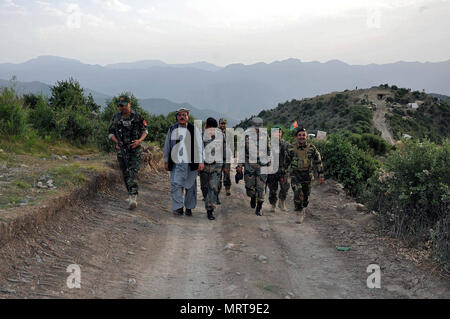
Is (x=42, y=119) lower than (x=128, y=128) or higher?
higher

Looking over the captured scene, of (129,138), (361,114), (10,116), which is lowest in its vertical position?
(129,138)

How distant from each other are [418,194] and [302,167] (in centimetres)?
228

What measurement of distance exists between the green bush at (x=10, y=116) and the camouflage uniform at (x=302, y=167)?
762 cm

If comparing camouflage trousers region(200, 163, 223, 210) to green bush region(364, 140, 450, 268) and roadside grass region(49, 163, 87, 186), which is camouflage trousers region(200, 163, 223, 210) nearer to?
roadside grass region(49, 163, 87, 186)

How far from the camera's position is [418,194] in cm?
604

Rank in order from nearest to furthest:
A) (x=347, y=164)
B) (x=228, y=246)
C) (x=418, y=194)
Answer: (x=228, y=246), (x=418, y=194), (x=347, y=164)

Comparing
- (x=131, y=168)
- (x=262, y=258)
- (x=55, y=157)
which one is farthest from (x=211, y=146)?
(x=55, y=157)

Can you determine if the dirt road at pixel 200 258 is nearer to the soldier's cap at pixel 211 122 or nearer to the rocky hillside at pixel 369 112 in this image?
the soldier's cap at pixel 211 122

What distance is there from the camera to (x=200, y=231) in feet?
22.4

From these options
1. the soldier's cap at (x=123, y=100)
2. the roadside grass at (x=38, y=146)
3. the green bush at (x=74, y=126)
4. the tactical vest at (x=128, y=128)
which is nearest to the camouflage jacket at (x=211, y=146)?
the tactical vest at (x=128, y=128)

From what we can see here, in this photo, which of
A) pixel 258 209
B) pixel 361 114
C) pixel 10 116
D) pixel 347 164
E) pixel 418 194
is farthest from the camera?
pixel 361 114

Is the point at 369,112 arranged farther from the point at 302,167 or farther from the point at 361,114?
the point at 302,167

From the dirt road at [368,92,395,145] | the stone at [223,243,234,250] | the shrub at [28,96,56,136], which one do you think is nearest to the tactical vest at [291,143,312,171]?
the stone at [223,243,234,250]
